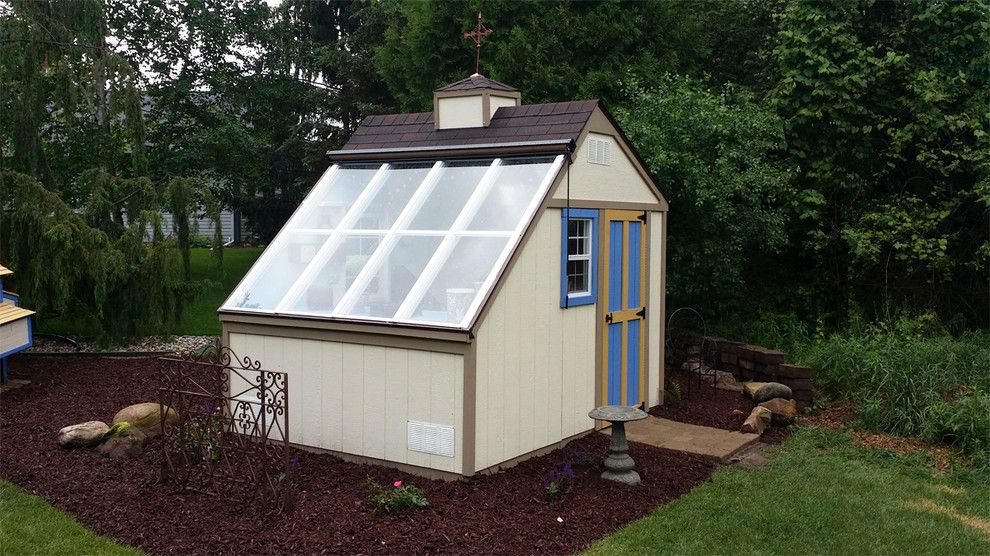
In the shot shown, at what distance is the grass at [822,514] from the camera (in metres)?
5.20

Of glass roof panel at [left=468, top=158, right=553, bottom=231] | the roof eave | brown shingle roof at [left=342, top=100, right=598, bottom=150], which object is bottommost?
glass roof panel at [left=468, top=158, right=553, bottom=231]

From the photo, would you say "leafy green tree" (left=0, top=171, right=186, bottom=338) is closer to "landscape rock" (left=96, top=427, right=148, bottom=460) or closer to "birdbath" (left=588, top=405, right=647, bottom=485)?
"landscape rock" (left=96, top=427, right=148, bottom=460)

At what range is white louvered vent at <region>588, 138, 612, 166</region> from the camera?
7410 mm

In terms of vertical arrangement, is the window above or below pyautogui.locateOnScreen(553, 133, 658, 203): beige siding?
below

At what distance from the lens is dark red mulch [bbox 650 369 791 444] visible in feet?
26.4

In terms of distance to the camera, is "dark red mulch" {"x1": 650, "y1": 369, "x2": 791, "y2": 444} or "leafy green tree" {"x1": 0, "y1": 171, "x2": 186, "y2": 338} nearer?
"dark red mulch" {"x1": 650, "y1": 369, "x2": 791, "y2": 444}

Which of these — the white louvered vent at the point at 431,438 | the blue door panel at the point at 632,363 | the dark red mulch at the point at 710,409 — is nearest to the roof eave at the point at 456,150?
the blue door panel at the point at 632,363

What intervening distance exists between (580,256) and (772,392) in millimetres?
2841

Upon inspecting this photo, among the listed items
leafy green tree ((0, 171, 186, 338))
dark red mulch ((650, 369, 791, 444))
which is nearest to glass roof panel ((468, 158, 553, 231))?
dark red mulch ((650, 369, 791, 444))

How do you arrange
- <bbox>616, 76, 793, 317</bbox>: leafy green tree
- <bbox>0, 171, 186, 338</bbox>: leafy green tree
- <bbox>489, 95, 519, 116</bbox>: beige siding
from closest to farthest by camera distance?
<bbox>489, 95, 519, 116</bbox>: beige siding → <bbox>0, 171, 186, 338</bbox>: leafy green tree → <bbox>616, 76, 793, 317</bbox>: leafy green tree

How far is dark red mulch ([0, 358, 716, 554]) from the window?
49.2 inches

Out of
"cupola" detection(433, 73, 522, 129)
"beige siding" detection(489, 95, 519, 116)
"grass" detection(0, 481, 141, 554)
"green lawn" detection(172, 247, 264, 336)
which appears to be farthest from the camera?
"green lawn" detection(172, 247, 264, 336)

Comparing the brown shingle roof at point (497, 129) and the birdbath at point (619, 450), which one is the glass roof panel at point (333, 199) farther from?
the birdbath at point (619, 450)

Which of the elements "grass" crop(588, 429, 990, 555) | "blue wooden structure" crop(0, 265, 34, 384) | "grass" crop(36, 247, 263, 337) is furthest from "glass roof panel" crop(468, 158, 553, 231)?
"grass" crop(36, 247, 263, 337)
